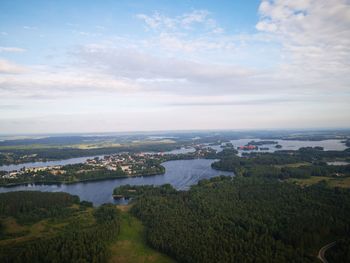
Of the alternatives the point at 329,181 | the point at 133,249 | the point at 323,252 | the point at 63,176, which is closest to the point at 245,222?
the point at 323,252

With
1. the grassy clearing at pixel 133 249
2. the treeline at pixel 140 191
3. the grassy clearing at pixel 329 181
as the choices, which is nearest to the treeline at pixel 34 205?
the treeline at pixel 140 191

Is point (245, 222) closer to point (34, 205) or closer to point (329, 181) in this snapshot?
point (34, 205)

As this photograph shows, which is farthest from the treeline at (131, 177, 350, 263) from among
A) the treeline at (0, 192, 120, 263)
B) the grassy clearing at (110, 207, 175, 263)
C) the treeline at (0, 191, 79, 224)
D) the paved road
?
the treeline at (0, 191, 79, 224)

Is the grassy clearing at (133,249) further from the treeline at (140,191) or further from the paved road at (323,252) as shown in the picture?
the paved road at (323,252)

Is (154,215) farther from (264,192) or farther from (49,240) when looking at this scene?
(264,192)

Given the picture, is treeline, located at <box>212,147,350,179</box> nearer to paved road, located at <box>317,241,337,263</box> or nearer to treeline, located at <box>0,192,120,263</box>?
paved road, located at <box>317,241,337,263</box>

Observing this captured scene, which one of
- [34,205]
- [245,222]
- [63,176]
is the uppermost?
[63,176]
